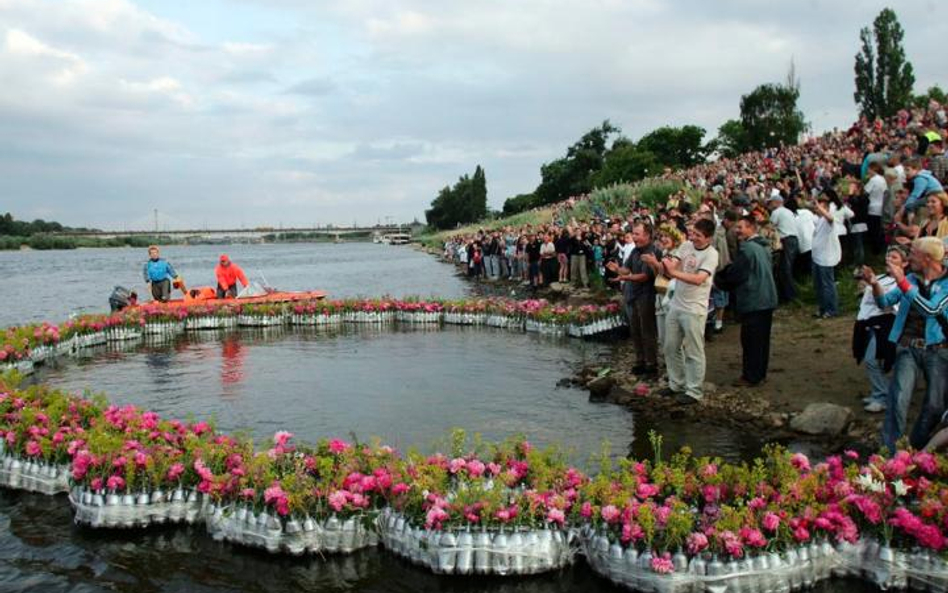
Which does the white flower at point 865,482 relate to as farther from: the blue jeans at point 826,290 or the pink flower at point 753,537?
the blue jeans at point 826,290

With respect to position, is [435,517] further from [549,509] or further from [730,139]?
[730,139]

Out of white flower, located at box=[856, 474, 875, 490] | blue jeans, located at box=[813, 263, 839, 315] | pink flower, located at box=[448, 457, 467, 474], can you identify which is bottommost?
pink flower, located at box=[448, 457, 467, 474]

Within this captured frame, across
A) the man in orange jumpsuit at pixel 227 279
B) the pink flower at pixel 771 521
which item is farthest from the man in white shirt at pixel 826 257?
the man in orange jumpsuit at pixel 227 279

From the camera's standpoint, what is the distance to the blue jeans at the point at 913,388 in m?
6.57

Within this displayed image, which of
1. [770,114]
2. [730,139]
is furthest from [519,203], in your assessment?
[770,114]

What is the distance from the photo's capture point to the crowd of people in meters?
6.83

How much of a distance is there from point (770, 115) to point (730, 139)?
1979 centimetres


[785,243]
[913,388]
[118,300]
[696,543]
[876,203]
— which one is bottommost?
[696,543]

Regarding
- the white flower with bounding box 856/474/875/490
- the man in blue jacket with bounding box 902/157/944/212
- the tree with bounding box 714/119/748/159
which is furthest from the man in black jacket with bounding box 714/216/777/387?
the tree with bounding box 714/119/748/159

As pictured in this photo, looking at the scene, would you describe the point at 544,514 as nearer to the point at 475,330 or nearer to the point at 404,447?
the point at 404,447

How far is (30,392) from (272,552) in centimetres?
503

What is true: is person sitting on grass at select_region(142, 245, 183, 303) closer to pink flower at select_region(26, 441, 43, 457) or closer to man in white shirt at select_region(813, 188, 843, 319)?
pink flower at select_region(26, 441, 43, 457)

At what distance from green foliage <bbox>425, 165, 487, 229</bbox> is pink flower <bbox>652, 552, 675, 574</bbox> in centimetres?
13115

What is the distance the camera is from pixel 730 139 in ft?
301
